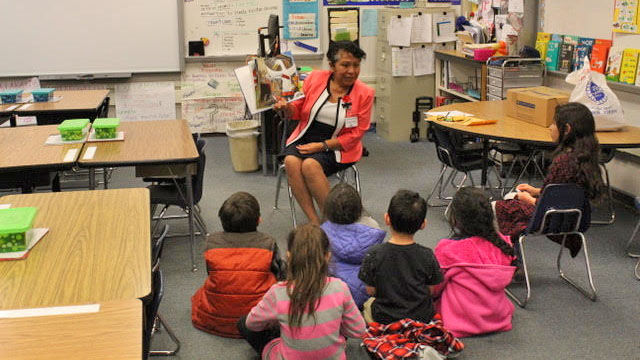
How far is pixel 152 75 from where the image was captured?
7262mm

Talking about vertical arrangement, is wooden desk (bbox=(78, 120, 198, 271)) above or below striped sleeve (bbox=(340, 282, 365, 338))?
above

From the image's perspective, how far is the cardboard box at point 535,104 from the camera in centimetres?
441

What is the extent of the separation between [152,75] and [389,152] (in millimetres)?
2658

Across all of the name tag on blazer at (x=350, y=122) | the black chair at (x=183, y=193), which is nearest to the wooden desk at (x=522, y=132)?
the name tag on blazer at (x=350, y=122)

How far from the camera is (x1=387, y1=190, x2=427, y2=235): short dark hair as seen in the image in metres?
2.81

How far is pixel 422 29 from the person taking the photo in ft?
22.7

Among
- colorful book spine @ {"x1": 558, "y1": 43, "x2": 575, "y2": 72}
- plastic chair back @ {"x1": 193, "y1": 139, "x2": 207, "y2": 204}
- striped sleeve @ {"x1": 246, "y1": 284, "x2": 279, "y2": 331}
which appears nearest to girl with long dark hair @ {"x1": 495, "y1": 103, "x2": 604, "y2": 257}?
striped sleeve @ {"x1": 246, "y1": 284, "x2": 279, "y2": 331}

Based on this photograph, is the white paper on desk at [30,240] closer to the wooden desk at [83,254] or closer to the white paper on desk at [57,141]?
the wooden desk at [83,254]

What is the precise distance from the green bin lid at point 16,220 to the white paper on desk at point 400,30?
493cm

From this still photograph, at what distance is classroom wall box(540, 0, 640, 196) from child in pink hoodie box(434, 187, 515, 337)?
6.69 ft

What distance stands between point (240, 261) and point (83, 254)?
77 centimetres

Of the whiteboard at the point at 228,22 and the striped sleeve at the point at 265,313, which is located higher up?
the whiteboard at the point at 228,22

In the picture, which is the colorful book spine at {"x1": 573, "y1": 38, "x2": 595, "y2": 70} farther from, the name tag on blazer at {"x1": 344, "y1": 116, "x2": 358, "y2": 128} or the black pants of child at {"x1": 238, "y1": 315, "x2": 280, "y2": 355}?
the black pants of child at {"x1": 238, "y1": 315, "x2": 280, "y2": 355}

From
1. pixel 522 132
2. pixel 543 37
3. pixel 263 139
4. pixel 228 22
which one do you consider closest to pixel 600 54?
pixel 543 37
